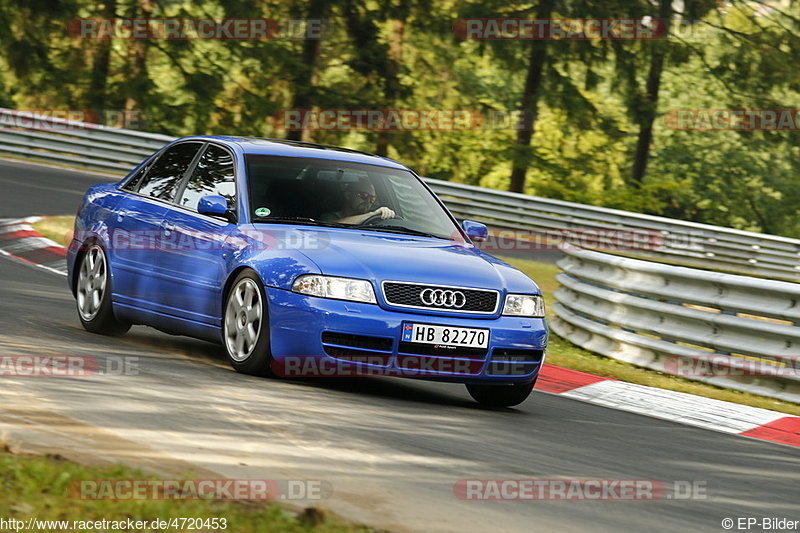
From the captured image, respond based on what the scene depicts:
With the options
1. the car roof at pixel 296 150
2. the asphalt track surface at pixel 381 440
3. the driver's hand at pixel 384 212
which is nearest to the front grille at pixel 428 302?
the asphalt track surface at pixel 381 440

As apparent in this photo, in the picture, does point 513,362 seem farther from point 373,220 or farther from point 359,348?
point 373,220

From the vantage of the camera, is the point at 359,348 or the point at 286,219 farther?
the point at 286,219

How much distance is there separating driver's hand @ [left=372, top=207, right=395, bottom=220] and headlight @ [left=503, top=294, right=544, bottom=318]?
125cm

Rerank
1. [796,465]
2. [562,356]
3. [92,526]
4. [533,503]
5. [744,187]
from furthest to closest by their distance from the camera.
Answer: [744,187] → [562,356] → [796,465] → [533,503] → [92,526]

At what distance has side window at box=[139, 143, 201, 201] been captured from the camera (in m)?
9.32

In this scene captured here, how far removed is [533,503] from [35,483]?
207 centimetres

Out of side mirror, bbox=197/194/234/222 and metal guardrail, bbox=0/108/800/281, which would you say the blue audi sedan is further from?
metal guardrail, bbox=0/108/800/281

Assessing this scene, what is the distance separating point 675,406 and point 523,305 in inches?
83.1

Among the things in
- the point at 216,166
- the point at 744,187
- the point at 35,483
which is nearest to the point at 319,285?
the point at 216,166

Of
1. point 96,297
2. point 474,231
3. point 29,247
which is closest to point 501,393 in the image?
point 474,231

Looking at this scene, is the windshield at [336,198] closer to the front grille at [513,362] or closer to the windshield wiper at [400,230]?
the windshield wiper at [400,230]

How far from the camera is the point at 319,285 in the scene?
297 inches

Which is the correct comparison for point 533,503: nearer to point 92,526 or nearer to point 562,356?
point 92,526

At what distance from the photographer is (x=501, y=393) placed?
8.35m
